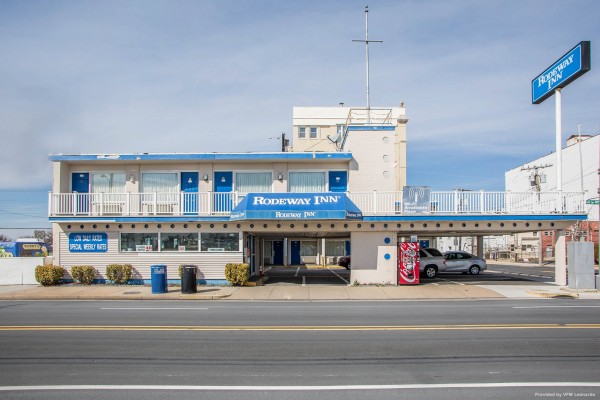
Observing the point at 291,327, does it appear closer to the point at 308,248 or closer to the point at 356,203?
the point at 356,203

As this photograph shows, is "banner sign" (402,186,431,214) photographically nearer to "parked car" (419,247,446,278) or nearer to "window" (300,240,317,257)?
"parked car" (419,247,446,278)

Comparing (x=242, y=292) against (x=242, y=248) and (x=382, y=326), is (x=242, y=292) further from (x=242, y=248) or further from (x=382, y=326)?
(x=382, y=326)

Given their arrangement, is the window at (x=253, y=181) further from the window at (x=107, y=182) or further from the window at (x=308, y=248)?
the window at (x=308, y=248)

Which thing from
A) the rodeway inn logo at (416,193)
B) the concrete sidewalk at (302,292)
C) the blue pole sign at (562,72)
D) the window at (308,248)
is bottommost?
the concrete sidewalk at (302,292)

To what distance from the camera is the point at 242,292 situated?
21.7 metres

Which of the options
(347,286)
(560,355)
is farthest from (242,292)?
(560,355)

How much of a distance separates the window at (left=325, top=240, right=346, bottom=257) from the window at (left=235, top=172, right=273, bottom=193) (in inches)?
836

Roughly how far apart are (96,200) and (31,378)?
61.6 feet

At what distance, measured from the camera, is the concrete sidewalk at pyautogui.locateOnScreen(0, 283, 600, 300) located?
20250mm

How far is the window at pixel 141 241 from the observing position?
2481 cm

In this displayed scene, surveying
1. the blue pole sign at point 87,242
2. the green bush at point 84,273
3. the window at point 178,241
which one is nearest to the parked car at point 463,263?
the window at point 178,241

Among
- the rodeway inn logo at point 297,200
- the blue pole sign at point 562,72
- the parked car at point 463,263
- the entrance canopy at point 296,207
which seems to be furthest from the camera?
the parked car at point 463,263

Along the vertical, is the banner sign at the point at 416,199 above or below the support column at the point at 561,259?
above

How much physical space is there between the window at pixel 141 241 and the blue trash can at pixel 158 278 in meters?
3.75
